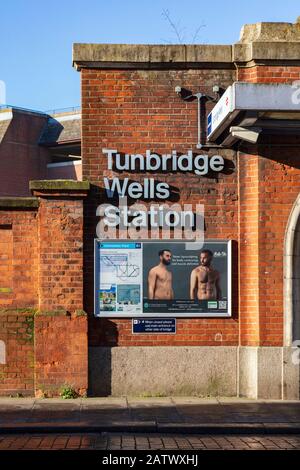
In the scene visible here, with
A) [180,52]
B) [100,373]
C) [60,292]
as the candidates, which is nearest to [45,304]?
[60,292]

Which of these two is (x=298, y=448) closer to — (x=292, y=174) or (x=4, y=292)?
(x=292, y=174)

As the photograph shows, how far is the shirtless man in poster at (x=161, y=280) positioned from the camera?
12.3 meters

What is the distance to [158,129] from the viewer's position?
41.0 ft

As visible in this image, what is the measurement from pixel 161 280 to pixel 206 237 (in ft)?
3.26

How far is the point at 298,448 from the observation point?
8.88 meters

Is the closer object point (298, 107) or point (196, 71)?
point (298, 107)

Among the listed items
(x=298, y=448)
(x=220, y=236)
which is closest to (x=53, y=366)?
(x=220, y=236)

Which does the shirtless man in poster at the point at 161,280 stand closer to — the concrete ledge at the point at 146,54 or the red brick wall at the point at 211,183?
the red brick wall at the point at 211,183

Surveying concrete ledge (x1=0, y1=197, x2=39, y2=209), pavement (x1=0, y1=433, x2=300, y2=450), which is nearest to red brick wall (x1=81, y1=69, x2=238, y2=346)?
concrete ledge (x1=0, y1=197, x2=39, y2=209)

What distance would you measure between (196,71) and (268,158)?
183 centimetres

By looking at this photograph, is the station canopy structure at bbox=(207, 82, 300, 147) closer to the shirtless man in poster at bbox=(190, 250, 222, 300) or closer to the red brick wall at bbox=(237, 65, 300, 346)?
the red brick wall at bbox=(237, 65, 300, 346)

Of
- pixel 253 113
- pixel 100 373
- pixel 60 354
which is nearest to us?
pixel 253 113

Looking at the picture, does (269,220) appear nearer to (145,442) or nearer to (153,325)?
(153,325)

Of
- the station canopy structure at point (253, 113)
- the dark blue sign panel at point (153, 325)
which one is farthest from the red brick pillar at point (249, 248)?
the dark blue sign panel at point (153, 325)
